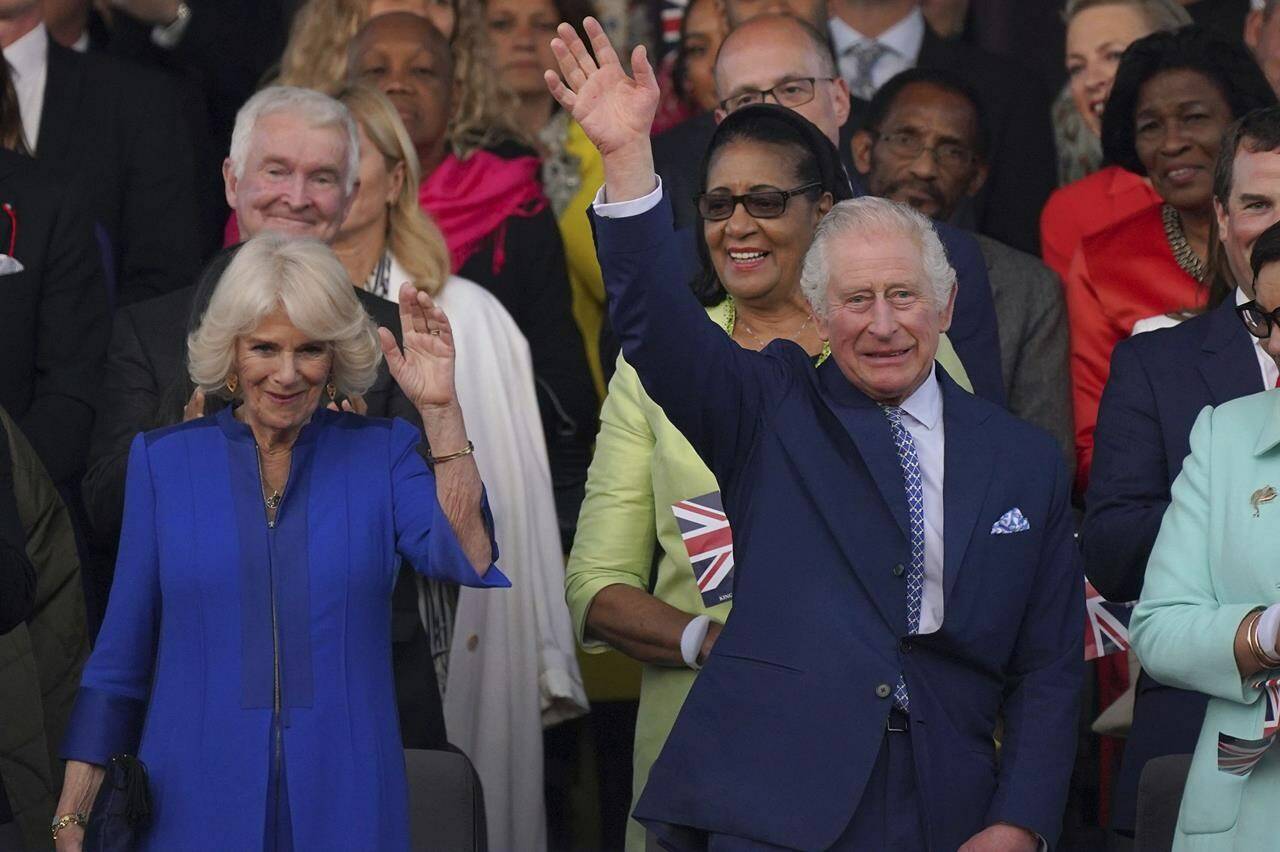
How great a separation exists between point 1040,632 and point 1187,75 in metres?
2.10

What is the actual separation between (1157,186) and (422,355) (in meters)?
2.15

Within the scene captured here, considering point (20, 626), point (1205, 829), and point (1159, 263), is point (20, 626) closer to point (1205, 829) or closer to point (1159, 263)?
point (1205, 829)

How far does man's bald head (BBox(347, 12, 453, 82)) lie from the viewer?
6.27 m

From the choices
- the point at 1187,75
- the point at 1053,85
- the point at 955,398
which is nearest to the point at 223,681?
the point at 955,398

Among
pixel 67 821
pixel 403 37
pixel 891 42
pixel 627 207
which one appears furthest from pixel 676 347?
pixel 891 42

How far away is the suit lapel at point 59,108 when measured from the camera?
20.2 feet

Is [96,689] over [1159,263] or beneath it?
beneath

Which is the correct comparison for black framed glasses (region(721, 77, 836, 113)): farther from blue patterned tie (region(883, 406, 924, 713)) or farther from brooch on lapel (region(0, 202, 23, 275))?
blue patterned tie (region(883, 406, 924, 713))

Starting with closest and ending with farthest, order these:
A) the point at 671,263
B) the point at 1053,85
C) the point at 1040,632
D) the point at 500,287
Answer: the point at 671,263, the point at 1040,632, the point at 500,287, the point at 1053,85

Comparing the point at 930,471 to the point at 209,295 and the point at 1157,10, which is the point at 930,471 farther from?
the point at 1157,10

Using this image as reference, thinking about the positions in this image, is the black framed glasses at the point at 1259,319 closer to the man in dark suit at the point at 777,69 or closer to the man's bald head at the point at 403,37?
the man in dark suit at the point at 777,69

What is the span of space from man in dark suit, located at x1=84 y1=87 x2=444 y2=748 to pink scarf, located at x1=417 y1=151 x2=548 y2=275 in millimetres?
894

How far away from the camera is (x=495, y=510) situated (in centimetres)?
540

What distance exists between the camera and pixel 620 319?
3551mm
